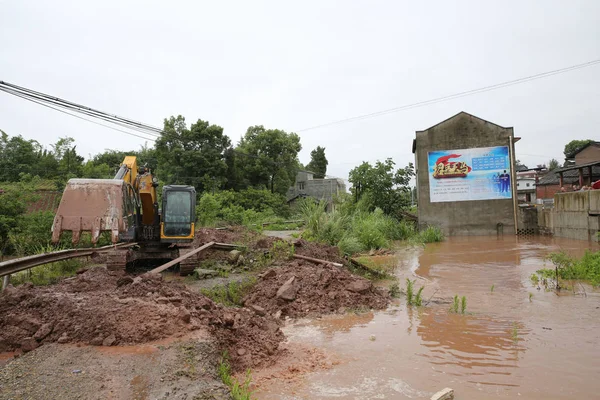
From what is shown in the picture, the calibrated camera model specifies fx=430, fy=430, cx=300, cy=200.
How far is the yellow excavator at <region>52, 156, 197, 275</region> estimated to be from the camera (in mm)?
7277

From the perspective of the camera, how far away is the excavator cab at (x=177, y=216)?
11.8 m

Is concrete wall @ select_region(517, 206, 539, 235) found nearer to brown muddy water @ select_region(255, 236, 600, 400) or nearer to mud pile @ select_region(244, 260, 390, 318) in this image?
brown muddy water @ select_region(255, 236, 600, 400)

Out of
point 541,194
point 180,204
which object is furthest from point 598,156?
point 180,204

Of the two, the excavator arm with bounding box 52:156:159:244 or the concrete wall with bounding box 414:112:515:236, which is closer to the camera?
the excavator arm with bounding box 52:156:159:244

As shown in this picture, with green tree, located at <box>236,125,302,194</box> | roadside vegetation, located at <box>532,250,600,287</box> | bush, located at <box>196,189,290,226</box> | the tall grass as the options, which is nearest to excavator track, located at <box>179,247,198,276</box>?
roadside vegetation, located at <box>532,250,600,287</box>

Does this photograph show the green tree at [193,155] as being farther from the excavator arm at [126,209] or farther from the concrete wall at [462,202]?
the excavator arm at [126,209]

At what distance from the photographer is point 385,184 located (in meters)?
27.7

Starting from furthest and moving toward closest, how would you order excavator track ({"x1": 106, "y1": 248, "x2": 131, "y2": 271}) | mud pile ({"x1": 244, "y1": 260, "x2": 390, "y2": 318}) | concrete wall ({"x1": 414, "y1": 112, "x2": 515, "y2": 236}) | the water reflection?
concrete wall ({"x1": 414, "y1": 112, "x2": 515, "y2": 236})
excavator track ({"x1": 106, "y1": 248, "x2": 131, "y2": 271})
mud pile ({"x1": 244, "y1": 260, "x2": 390, "y2": 318})
the water reflection

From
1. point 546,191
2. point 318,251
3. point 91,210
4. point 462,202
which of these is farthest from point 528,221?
point 546,191

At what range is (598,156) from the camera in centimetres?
4756

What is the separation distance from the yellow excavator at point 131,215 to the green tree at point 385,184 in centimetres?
1722

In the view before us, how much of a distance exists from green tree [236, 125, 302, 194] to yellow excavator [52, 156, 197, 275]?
100 feet

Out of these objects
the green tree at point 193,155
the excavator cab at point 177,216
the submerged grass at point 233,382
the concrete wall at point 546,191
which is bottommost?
the submerged grass at point 233,382

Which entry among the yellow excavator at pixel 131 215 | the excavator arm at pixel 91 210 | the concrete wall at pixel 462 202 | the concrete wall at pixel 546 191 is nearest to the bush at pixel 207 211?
the concrete wall at pixel 462 202
